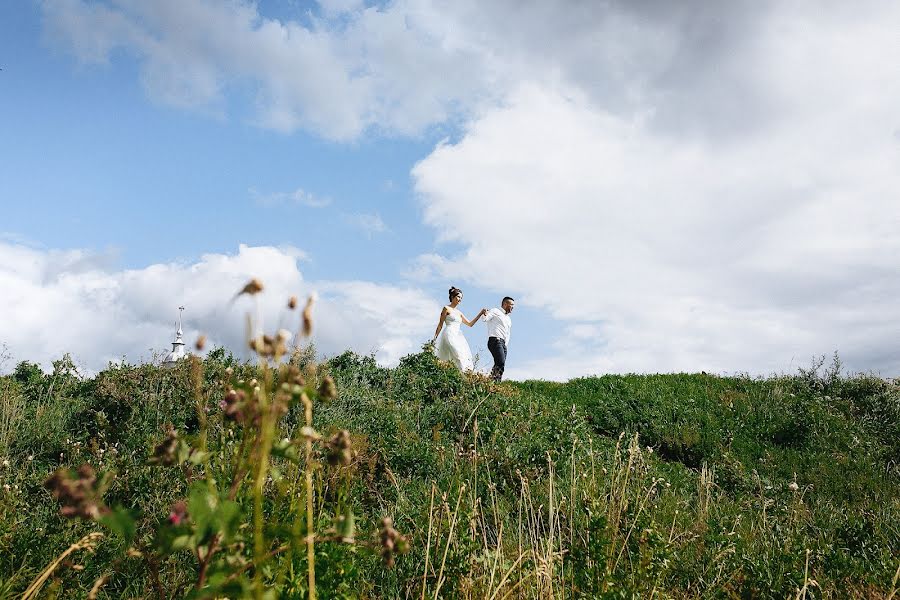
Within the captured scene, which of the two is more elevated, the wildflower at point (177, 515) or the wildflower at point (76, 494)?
the wildflower at point (76, 494)

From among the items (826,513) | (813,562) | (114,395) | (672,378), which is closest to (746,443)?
(826,513)

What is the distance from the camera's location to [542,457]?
7180mm

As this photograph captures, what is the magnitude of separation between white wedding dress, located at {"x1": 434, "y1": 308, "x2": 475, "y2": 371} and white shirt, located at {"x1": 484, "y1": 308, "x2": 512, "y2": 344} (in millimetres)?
968

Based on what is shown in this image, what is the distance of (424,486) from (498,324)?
34.1ft

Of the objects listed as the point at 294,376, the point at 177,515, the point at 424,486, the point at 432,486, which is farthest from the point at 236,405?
the point at 424,486

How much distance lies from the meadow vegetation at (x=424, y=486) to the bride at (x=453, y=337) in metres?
2.69

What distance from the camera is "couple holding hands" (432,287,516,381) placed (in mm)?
15305

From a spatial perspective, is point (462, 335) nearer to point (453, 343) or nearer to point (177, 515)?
point (453, 343)

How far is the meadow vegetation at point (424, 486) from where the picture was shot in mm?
1586

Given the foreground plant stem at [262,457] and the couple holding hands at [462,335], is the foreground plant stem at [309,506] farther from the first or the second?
the couple holding hands at [462,335]

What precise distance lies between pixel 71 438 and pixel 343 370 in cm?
453

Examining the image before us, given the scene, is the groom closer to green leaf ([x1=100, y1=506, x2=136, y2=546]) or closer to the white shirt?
the white shirt

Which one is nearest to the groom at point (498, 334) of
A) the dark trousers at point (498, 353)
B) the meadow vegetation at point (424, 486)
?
the dark trousers at point (498, 353)

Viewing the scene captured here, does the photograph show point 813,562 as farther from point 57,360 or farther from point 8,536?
point 57,360
